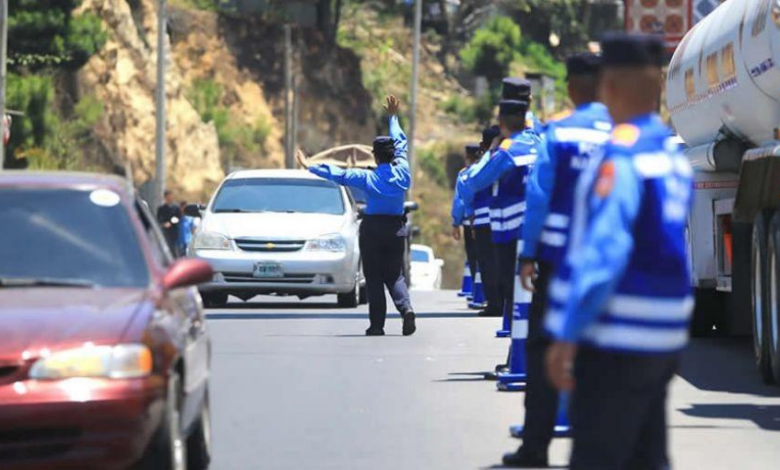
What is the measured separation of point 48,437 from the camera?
27.1ft

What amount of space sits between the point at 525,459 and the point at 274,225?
46.5 ft

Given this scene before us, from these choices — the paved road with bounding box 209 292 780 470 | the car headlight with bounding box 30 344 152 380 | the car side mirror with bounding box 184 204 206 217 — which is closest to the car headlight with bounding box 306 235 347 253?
the car side mirror with bounding box 184 204 206 217

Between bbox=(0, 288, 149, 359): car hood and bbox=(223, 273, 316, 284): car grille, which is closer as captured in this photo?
bbox=(0, 288, 149, 359): car hood

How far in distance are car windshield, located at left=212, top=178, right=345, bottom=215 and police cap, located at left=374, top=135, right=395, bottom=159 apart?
606cm

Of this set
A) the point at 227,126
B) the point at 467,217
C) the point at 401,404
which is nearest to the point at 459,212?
the point at 467,217

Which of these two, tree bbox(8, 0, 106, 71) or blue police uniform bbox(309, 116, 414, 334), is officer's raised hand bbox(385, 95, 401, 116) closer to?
blue police uniform bbox(309, 116, 414, 334)

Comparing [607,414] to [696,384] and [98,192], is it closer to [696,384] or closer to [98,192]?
[98,192]

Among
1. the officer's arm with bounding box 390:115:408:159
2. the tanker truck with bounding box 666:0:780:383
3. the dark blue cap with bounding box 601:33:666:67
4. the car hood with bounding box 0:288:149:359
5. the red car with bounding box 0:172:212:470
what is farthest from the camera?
the officer's arm with bounding box 390:115:408:159

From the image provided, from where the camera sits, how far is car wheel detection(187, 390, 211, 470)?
10.1 meters

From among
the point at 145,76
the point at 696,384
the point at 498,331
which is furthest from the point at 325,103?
the point at 696,384

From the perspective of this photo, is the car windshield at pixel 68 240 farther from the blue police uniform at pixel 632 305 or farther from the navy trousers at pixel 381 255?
the navy trousers at pixel 381 255

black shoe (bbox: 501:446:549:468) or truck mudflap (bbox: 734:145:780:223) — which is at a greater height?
truck mudflap (bbox: 734:145:780:223)

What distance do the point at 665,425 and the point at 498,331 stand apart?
12961mm

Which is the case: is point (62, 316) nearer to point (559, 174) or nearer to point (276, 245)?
point (559, 174)
